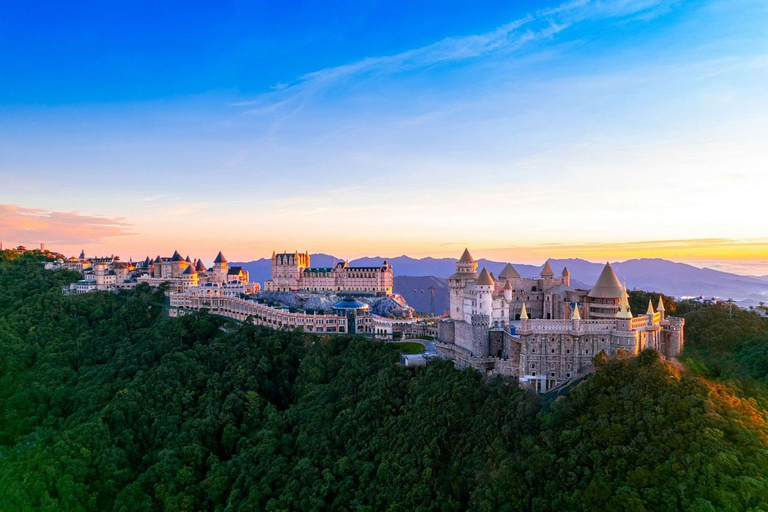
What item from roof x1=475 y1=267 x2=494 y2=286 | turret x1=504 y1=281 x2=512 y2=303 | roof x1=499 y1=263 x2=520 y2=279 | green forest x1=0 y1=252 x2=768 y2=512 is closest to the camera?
green forest x1=0 y1=252 x2=768 y2=512

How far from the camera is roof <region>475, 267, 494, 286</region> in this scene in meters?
55.3

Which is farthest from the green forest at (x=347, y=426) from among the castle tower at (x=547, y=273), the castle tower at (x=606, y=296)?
the castle tower at (x=547, y=273)

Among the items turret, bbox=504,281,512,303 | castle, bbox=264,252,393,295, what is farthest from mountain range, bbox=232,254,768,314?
turret, bbox=504,281,512,303

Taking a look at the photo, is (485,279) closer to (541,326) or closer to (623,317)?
(541,326)

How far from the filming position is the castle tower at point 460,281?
204 ft

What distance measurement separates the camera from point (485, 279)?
182 ft

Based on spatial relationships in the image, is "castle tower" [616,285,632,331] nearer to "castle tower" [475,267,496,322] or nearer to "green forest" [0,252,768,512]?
"green forest" [0,252,768,512]

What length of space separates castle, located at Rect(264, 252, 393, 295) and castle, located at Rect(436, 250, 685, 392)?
38.3 m

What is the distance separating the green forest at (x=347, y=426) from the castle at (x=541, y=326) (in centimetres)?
303

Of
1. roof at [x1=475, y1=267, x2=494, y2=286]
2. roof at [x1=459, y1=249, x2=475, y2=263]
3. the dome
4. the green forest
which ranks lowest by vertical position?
the green forest

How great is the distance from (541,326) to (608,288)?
8.85 metres

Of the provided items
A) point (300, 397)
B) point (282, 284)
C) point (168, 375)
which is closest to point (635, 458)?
point (300, 397)

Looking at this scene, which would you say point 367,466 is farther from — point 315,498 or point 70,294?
point 70,294

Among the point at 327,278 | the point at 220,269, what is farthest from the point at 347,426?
the point at 220,269
